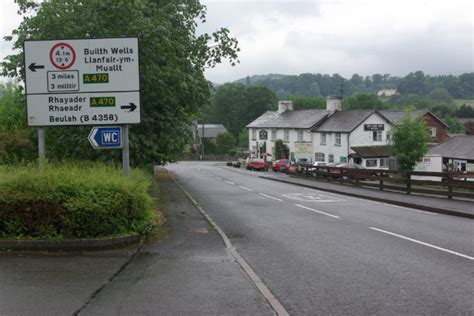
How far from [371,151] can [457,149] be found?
13.4 metres

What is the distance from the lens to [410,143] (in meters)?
45.3

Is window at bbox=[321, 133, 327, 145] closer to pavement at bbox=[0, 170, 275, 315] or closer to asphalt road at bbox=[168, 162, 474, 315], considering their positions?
asphalt road at bbox=[168, 162, 474, 315]

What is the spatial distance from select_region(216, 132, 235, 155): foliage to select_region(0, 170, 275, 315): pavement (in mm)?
97656

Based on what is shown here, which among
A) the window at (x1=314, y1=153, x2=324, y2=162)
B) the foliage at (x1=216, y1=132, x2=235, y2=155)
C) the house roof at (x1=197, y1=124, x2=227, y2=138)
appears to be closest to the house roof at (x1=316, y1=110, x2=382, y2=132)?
the window at (x1=314, y1=153, x2=324, y2=162)

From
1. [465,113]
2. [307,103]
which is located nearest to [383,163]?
[465,113]

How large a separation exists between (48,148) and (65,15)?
12.7ft

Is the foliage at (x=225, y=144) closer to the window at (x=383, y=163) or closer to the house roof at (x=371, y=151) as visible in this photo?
the house roof at (x=371, y=151)

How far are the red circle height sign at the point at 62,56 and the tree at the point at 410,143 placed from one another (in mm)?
38355

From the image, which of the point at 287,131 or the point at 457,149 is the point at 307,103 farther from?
the point at 457,149

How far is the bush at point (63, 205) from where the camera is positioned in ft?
28.8

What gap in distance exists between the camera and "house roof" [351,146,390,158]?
59.2 meters

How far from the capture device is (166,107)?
15.5m

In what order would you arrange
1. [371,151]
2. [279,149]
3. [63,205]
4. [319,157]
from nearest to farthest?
1. [63,205]
2. [371,151]
3. [319,157]
4. [279,149]

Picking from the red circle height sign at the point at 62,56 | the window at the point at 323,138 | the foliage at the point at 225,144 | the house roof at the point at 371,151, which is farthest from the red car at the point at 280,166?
the foliage at the point at 225,144
